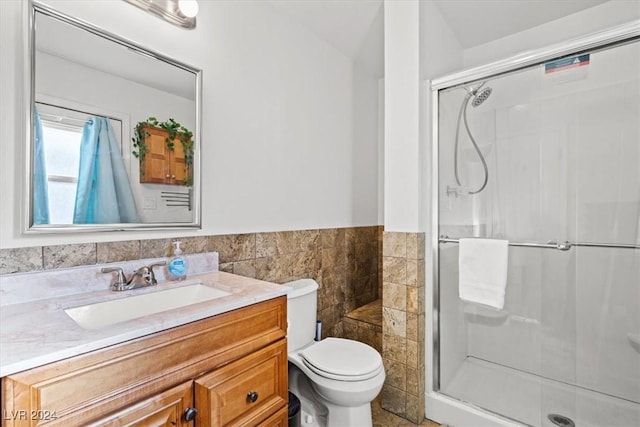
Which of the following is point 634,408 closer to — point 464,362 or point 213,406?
point 464,362

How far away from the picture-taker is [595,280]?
6.44 feet

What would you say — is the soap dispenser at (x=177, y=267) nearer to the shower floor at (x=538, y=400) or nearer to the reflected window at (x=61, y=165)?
the reflected window at (x=61, y=165)

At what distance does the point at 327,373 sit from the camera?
5.18 ft

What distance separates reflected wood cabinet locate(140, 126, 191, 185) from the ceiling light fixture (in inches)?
21.0

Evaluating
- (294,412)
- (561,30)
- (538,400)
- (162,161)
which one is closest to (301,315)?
(294,412)

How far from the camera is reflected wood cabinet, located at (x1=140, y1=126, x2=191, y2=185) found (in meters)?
1.49

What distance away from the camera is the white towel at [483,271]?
6.02ft

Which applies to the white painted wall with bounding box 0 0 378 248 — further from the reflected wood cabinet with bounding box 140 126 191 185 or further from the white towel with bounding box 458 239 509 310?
the white towel with bounding box 458 239 509 310

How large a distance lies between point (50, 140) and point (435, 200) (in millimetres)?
1877

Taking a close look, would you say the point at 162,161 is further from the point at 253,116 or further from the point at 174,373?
the point at 174,373

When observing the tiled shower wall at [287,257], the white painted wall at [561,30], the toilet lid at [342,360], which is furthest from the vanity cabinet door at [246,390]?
the white painted wall at [561,30]

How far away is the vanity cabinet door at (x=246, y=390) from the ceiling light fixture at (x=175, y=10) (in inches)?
61.3

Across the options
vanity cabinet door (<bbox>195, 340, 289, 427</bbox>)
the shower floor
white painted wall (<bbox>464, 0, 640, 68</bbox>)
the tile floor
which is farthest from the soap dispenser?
white painted wall (<bbox>464, 0, 640, 68</bbox>)

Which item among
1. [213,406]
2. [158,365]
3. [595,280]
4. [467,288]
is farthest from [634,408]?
[158,365]
